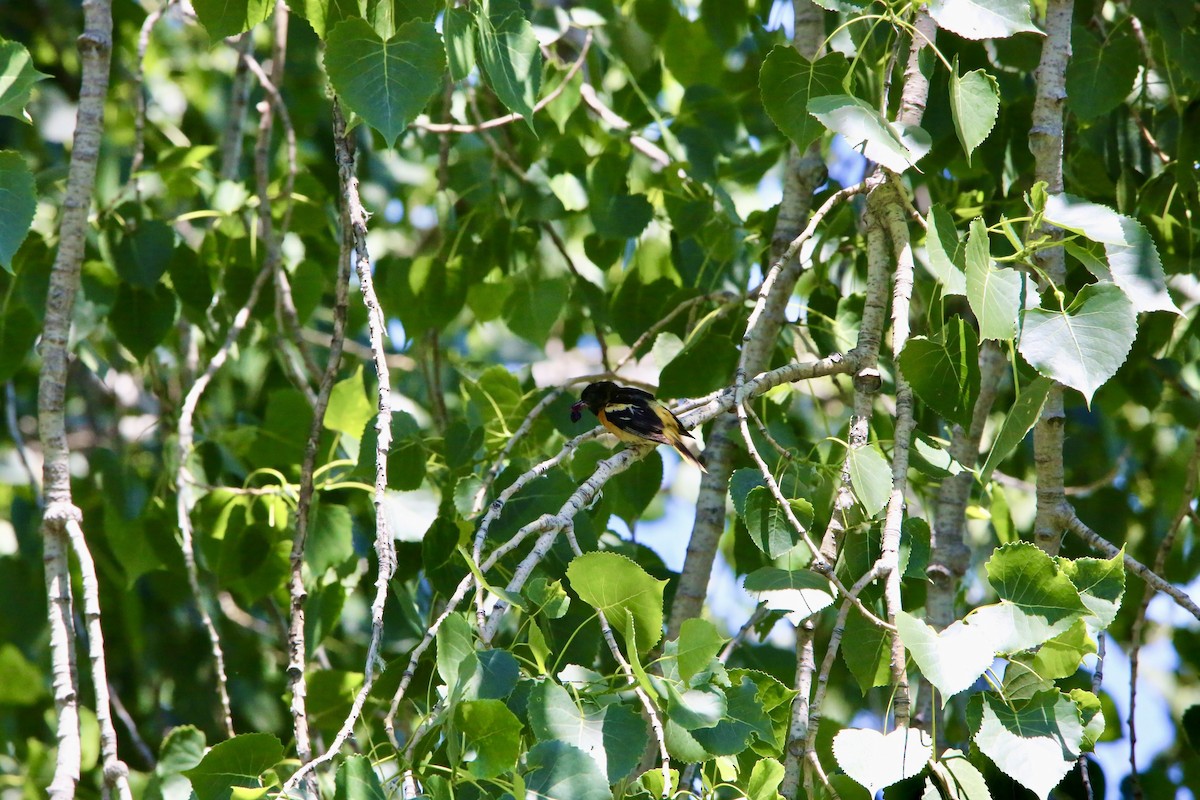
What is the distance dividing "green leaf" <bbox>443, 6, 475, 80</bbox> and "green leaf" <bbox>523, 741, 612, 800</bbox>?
1040 millimetres

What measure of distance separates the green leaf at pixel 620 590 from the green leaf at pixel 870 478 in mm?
388

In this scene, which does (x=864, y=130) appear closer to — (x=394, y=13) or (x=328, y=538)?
(x=394, y=13)

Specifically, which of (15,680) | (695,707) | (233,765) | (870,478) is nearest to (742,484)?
(870,478)

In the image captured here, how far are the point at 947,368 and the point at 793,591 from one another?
1.67ft

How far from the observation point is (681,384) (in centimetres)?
282

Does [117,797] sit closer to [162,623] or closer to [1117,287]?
[1117,287]

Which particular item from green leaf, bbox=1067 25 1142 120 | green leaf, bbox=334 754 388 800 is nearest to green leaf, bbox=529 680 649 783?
green leaf, bbox=334 754 388 800

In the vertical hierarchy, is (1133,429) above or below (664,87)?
below

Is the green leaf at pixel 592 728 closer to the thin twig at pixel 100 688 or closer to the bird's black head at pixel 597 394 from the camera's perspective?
the thin twig at pixel 100 688

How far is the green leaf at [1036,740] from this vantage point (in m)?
1.66

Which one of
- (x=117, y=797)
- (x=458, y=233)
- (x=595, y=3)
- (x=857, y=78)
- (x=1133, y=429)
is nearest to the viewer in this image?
(x=117, y=797)

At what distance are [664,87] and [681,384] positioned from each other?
6.05ft

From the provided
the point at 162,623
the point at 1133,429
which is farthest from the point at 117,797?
the point at 1133,429

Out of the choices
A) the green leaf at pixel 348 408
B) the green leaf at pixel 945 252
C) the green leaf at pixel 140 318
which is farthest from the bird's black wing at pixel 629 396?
the green leaf at pixel 945 252
